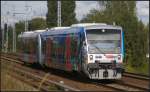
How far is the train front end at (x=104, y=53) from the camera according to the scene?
23.5 meters

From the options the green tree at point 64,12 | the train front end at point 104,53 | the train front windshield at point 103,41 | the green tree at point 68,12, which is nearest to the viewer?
the train front end at point 104,53

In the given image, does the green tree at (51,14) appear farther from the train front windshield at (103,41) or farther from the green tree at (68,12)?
the train front windshield at (103,41)

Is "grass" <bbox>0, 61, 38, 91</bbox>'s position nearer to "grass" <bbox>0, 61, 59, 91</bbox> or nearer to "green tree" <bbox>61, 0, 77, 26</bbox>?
"grass" <bbox>0, 61, 59, 91</bbox>

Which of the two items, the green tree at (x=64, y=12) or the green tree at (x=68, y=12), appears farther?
the green tree at (x=68, y=12)

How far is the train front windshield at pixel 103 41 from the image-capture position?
23.8 metres

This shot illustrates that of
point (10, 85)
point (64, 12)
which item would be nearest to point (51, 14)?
point (64, 12)

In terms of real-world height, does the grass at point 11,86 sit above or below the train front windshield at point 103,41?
below

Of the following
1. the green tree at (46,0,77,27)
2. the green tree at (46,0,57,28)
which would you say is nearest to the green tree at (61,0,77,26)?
the green tree at (46,0,77,27)

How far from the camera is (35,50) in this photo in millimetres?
36656

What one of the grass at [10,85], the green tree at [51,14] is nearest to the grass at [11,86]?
the grass at [10,85]

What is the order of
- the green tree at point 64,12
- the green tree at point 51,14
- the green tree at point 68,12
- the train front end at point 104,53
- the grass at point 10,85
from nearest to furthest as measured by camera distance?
the grass at point 10,85
the train front end at point 104,53
the green tree at point 51,14
the green tree at point 64,12
the green tree at point 68,12

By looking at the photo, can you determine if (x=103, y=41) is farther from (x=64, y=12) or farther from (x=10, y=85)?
(x=64, y=12)

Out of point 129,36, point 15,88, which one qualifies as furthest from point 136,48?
point 15,88

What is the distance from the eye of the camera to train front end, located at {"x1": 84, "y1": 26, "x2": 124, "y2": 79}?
23453 mm
